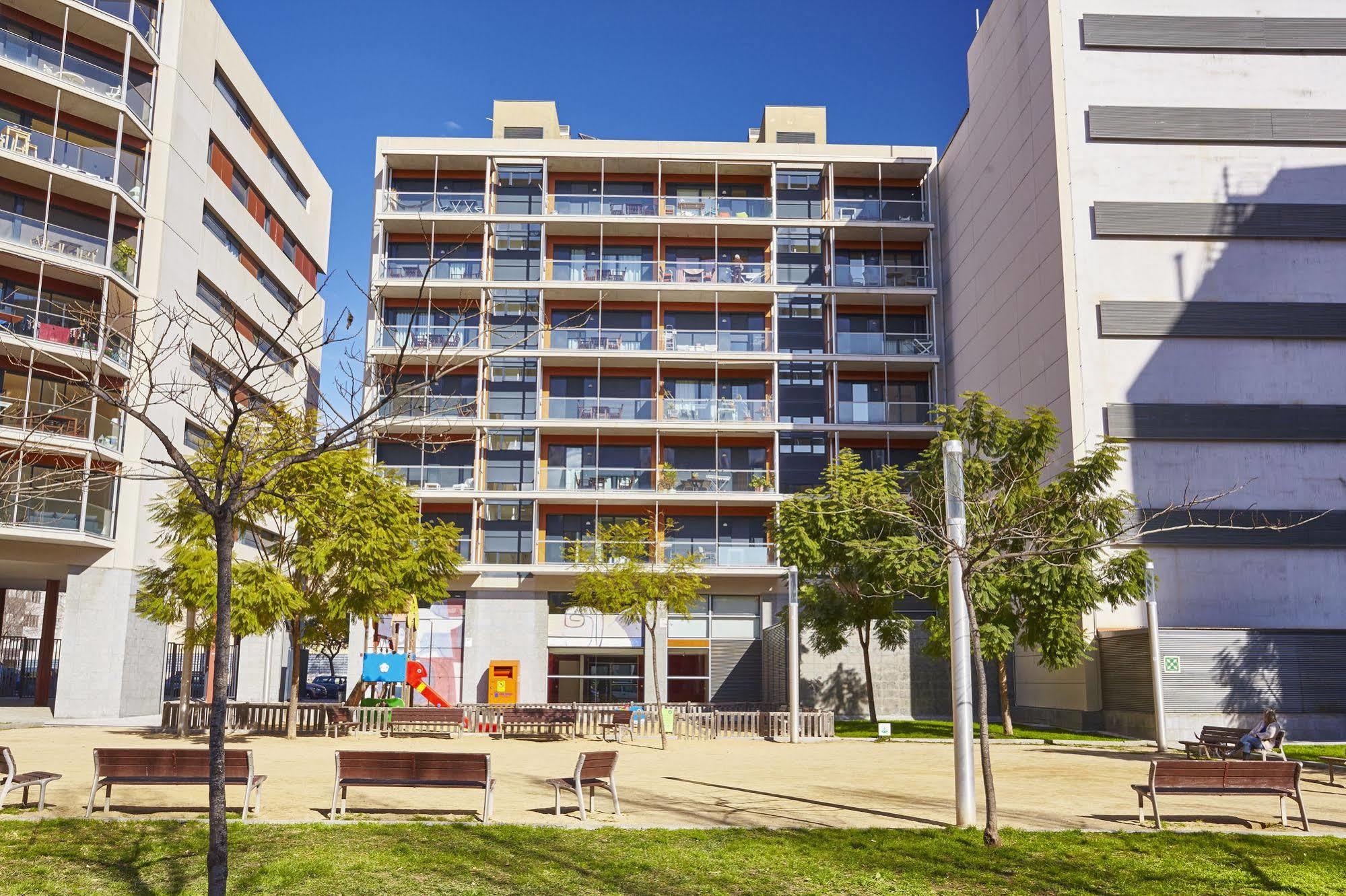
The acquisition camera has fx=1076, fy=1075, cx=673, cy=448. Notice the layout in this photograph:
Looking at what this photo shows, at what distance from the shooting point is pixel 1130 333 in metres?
32.8

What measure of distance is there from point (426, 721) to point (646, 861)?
18155 mm

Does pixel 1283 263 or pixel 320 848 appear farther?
pixel 1283 263

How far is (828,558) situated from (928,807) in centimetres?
1674

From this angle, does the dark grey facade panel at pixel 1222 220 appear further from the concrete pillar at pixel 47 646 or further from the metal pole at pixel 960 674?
the concrete pillar at pixel 47 646

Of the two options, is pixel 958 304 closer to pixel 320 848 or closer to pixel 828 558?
pixel 828 558

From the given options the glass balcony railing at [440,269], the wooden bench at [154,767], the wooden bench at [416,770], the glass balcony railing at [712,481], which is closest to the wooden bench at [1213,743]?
the wooden bench at [416,770]

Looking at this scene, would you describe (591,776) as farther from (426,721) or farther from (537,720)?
(426,721)

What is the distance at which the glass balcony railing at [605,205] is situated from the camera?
45906mm

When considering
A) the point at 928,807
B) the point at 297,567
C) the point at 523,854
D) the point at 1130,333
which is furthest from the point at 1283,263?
the point at 523,854

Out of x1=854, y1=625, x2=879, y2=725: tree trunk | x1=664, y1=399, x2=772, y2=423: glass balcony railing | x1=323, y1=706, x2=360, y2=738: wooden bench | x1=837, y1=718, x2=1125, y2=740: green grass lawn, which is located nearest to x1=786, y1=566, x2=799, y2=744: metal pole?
x1=837, y1=718, x2=1125, y2=740: green grass lawn

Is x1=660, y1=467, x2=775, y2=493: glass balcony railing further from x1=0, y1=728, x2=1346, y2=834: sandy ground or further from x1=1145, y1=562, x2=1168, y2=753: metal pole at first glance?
x1=0, y1=728, x2=1346, y2=834: sandy ground

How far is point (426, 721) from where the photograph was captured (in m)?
27.2

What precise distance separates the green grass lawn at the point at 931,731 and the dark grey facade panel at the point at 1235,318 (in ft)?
40.9

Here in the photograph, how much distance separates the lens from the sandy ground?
41.9 feet
